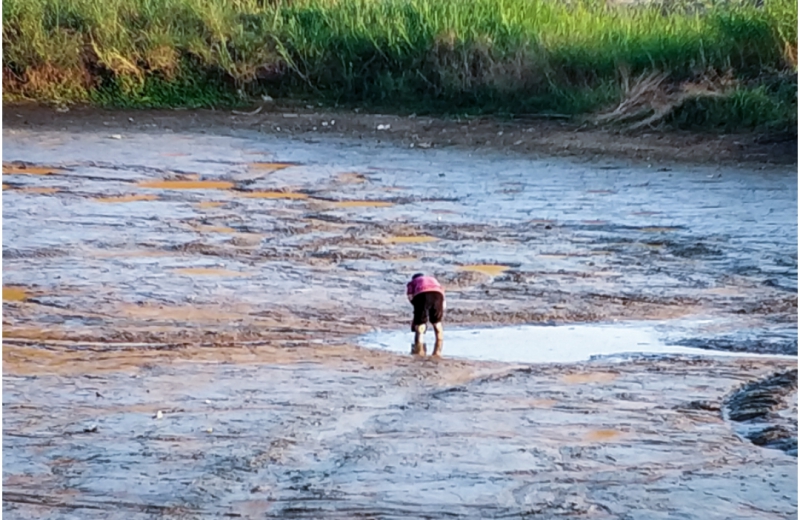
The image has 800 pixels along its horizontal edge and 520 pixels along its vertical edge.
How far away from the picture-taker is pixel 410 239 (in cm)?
1003

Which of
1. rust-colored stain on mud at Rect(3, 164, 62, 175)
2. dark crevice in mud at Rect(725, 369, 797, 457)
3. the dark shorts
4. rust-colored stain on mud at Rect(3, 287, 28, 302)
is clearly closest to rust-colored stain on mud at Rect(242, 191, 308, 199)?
rust-colored stain on mud at Rect(3, 164, 62, 175)

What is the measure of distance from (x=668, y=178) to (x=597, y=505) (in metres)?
8.96

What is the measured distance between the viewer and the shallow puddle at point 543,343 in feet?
23.1

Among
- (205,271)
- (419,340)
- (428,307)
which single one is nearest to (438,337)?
(419,340)

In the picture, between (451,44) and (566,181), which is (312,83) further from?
(566,181)

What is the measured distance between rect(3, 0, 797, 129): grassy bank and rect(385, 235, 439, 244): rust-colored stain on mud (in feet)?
24.6

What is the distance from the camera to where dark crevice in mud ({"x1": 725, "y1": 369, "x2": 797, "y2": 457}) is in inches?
220

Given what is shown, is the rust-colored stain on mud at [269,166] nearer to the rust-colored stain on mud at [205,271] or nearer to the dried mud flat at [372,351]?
the dried mud flat at [372,351]

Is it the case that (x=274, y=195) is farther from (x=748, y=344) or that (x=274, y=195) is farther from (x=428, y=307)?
(x=748, y=344)

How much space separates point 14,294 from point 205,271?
1.21 meters

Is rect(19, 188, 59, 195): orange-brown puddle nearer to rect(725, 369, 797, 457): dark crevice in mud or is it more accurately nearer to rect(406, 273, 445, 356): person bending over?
rect(406, 273, 445, 356): person bending over

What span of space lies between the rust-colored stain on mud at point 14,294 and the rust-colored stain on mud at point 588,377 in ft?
10.7

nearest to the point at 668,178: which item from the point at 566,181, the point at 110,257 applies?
the point at 566,181

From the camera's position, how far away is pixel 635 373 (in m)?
6.59
